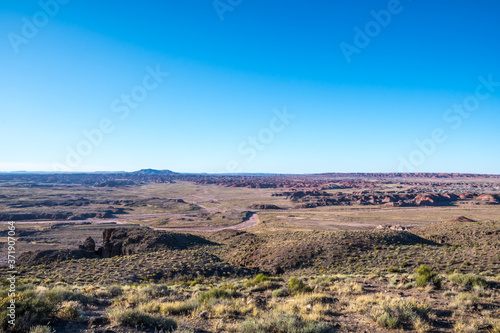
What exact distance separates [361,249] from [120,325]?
891 inches

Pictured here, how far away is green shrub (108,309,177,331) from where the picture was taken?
21.8ft

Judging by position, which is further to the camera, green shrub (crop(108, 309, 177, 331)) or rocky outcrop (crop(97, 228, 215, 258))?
rocky outcrop (crop(97, 228, 215, 258))

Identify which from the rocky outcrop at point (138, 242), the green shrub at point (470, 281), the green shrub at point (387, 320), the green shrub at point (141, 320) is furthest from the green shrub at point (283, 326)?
the rocky outcrop at point (138, 242)

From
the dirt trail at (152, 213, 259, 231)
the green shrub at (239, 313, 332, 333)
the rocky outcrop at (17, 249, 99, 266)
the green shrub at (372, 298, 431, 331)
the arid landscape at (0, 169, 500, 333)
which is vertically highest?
the green shrub at (239, 313, 332, 333)

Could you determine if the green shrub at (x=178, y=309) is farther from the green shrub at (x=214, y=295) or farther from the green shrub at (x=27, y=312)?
the green shrub at (x=27, y=312)

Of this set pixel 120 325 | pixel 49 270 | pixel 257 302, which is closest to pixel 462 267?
pixel 257 302

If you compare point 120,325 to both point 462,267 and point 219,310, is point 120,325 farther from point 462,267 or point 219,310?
point 462,267

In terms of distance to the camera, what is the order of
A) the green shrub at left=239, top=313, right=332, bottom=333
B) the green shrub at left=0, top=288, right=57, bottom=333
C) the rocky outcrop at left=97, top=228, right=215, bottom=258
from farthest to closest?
the rocky outcrop at left=97, top=228, right=215, bottom=258 → the green shrub at left=239, top=313, right=332, bottom=333 → the green shrub at left=0, top=288, right=57, bottom=333

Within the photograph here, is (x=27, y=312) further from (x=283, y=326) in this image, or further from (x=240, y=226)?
(x=240, y=226)

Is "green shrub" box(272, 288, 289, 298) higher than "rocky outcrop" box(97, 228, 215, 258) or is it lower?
higher

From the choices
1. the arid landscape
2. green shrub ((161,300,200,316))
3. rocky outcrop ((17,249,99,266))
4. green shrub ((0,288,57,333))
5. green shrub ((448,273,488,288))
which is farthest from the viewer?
rocky outcrop ((17,249,99,266))

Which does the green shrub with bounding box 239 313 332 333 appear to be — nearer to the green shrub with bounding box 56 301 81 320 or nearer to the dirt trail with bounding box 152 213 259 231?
the green shrub with bounding box 56 301 81 320

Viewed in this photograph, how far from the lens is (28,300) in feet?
22.5

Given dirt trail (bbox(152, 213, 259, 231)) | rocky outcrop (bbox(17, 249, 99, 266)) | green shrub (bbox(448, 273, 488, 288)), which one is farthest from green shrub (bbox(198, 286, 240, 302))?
dirt trail (bbox(152, 213, 259, 231))
